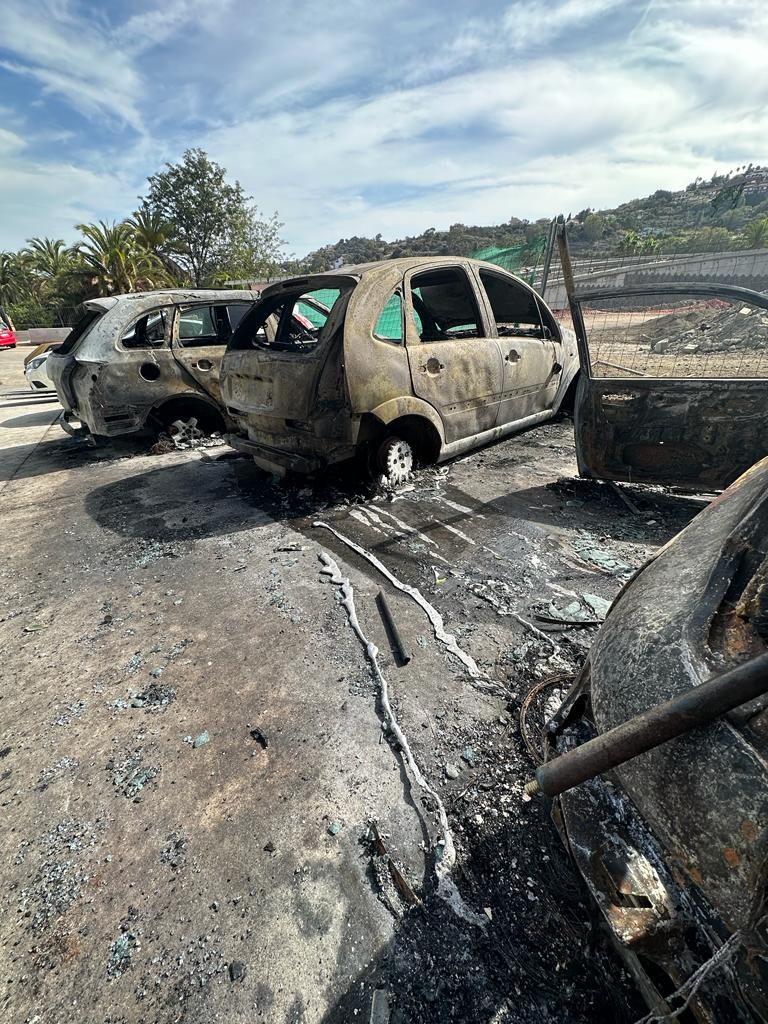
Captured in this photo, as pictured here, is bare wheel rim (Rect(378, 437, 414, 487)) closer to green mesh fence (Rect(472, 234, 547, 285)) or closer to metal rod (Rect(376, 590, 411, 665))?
metal rod (Rect(376, 590, 411, 665))

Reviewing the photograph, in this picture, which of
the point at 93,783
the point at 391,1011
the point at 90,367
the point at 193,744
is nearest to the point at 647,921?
the point at 391,1011

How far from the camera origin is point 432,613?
2828 millimetres

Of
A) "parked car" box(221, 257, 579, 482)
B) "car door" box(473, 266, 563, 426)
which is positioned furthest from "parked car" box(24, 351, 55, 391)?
"car door" box(473, 266, 563, 426)

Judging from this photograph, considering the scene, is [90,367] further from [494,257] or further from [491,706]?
[494,257]

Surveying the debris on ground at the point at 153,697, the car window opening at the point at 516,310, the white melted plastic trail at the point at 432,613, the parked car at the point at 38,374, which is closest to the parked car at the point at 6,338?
the parked car at the point at 38,374

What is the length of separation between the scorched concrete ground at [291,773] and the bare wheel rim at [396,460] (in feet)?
1.48

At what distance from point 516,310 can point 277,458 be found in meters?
3.42

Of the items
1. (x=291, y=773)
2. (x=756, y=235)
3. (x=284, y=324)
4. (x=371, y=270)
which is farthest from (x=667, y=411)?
(x=756, y=235)

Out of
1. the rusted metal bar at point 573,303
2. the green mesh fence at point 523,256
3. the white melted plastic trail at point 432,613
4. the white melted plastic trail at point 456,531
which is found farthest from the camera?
the green mesh fence at point 523,256

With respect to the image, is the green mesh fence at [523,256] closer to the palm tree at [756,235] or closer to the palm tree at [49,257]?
the palm tree at [756,235]

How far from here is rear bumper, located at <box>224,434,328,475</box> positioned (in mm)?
3816

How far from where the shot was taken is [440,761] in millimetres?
1938

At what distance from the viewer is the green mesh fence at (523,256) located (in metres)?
9.50

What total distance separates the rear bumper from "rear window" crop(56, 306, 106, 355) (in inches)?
120
